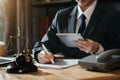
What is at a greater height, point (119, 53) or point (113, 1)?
point (113, 1)

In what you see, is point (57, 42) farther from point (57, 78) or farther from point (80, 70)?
point (57, 78)

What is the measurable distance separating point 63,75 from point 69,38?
0.44m

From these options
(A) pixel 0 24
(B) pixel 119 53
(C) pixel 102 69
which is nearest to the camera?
(C) pixel 102 69

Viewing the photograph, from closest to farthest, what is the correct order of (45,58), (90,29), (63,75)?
(63,75) < (45,58) < (90,29)

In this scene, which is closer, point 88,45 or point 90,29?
point 88,45

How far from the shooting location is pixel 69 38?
168cm

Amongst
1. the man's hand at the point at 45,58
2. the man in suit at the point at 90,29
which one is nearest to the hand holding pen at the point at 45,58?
the man's hand at the point at 45,58

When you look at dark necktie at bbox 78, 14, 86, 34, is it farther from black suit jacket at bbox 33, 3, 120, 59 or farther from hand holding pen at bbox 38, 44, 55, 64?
hand holding pen at bbox 38, 44, 55, 64

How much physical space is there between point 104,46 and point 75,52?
0.21 meters

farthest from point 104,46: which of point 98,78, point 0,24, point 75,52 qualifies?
point 0,24

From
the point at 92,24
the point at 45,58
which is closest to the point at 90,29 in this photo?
the point at 92,24

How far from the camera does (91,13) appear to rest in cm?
193

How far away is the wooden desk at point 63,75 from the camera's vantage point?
1.24m

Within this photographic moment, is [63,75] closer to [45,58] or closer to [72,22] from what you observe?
[45,58]
